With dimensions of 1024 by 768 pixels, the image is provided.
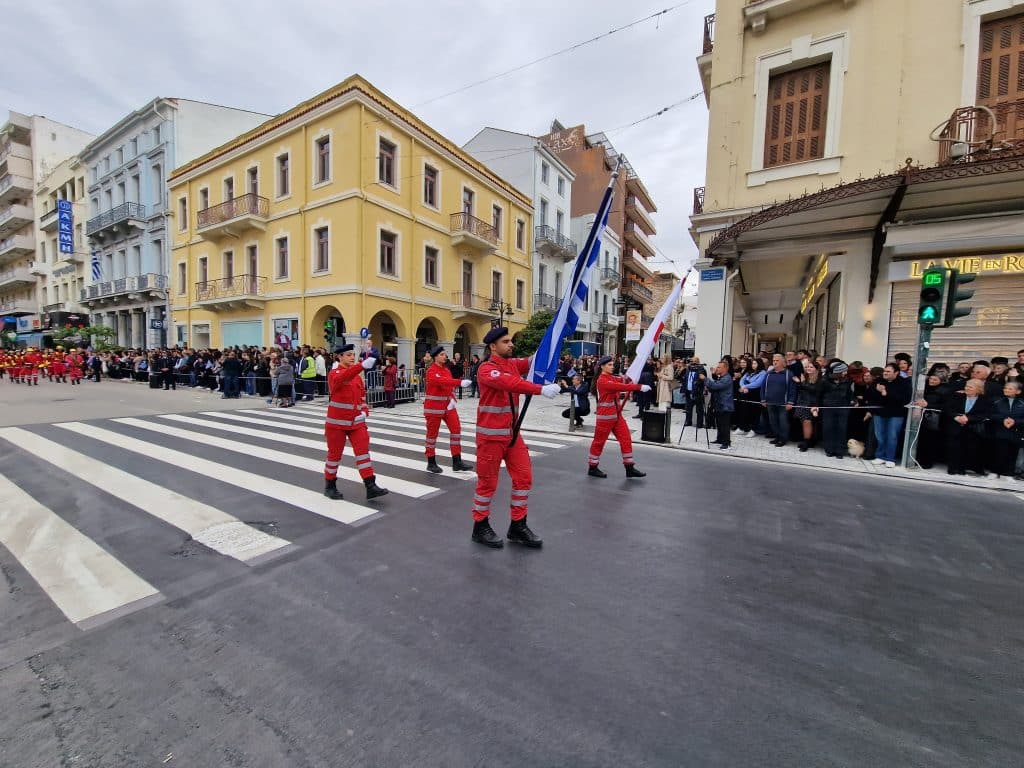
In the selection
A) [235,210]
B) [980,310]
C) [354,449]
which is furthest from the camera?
[235,210]

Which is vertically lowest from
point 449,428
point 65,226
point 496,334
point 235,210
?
point 449,428

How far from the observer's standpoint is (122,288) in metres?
30.3

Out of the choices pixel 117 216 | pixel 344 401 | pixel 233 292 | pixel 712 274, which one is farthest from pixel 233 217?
pixel 344 401

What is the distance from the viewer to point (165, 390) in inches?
742

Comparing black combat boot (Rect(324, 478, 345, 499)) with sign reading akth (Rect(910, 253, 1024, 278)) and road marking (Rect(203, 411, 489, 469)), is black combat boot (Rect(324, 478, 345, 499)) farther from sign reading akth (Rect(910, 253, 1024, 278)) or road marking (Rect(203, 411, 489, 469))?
sign reading akth (Rect(910, 253, 1024, 278))

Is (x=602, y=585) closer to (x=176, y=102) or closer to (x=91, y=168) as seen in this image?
(x=176, y=102)

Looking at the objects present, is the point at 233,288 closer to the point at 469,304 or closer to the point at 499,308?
the point at 469,304

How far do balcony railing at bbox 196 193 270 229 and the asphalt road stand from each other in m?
20.3

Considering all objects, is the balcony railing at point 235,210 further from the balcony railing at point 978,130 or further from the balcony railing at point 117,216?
Result: the balcony railing at point 978,130

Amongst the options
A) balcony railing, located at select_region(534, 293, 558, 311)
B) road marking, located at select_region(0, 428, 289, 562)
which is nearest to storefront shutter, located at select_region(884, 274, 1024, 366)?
road marking, located at select_region(0, 428, 289, 562)

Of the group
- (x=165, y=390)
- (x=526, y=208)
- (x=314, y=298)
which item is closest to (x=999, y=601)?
(x=314, y=298)

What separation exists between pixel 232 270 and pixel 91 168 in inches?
776

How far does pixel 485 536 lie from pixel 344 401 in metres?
2.38

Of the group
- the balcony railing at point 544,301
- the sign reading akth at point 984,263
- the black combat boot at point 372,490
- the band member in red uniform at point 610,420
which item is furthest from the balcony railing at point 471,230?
the black combat boot at point 372,490
